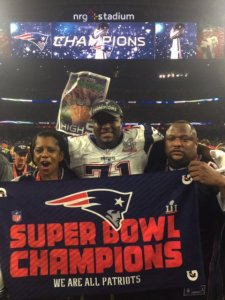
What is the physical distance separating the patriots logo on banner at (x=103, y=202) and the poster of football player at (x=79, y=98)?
46.6 inches

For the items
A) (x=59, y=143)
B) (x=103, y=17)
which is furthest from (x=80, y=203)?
(x=103, y=17)

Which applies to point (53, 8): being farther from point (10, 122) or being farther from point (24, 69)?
point (10, 122)

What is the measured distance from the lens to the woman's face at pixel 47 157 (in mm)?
2660

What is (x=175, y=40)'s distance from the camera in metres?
12.5

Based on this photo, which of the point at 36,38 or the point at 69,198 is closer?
the point at 69,198

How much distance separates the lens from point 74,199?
253 centimetres

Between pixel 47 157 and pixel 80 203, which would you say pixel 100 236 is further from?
pixel 47 157

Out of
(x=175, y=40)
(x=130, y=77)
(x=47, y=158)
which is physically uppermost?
(x=130, y=77)

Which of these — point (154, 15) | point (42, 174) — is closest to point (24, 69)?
point (154, 15)

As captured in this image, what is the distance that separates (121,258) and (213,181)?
71 cm

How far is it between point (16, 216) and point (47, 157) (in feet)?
1.37

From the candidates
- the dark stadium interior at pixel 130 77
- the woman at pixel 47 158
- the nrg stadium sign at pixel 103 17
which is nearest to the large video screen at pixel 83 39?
the nrg stadium sign at pixel 103 17

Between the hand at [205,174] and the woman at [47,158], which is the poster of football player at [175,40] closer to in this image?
the woman at [47,158]

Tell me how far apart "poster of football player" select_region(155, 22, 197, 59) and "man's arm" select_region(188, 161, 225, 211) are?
34.1 feet
